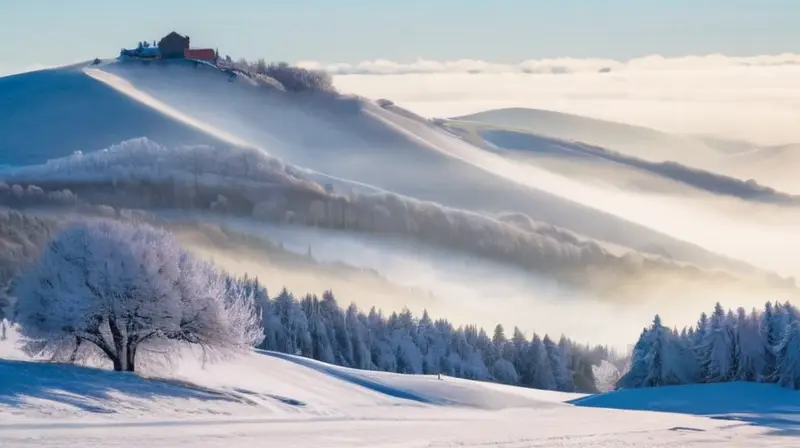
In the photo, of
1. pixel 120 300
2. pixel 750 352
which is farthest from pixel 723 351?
pixel 120 300

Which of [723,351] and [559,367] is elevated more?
[559,367]

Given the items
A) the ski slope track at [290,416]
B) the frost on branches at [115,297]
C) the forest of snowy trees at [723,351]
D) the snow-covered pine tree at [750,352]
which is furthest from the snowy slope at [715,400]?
the frost on branches at [115,297]

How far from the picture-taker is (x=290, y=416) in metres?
66.1

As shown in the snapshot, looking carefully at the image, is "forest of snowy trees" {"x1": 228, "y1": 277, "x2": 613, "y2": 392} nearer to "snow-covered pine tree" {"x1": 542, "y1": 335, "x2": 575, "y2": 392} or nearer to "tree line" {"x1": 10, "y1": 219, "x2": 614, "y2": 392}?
"snow-covered pine tree" {"x1": 542, "y1": 335, "x2": 575, "y2": 392}

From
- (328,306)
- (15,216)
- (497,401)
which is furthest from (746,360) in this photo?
(15,216)

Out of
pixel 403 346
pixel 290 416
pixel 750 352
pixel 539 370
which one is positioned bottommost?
pixel 290 416

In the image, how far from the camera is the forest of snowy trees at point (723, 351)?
3841 inches

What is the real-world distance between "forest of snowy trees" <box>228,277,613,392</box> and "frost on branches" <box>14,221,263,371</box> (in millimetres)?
62067

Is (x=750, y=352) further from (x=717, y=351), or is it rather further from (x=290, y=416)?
(x=290, y=416)

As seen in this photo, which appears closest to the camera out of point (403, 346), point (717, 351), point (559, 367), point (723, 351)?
point (723, 351)

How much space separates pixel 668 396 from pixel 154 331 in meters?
35.4

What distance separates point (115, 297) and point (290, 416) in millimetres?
9691

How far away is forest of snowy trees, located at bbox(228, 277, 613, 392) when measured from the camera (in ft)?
449

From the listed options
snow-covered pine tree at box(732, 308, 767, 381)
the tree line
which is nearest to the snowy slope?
snow-covered pine tree at box(732, 308, 767, 381)
